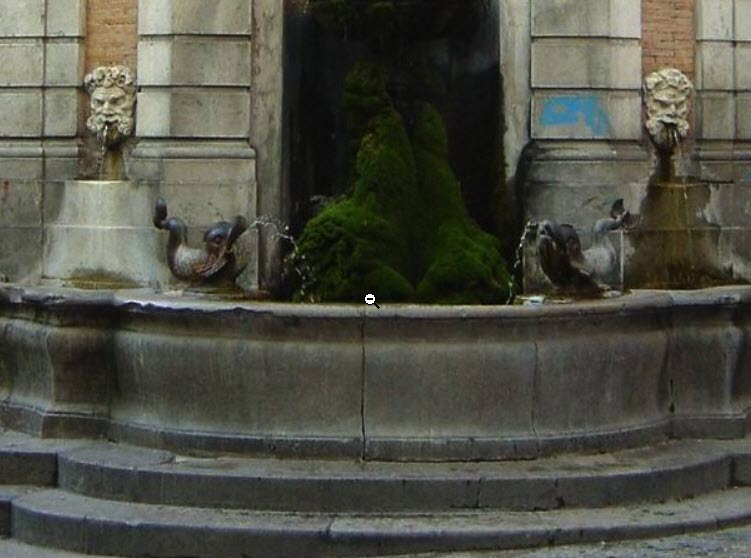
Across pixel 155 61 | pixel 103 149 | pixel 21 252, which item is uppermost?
pixel 155 61

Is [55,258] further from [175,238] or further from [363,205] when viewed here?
[363,205]

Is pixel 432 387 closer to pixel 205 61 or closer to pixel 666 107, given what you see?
pixel 205 61

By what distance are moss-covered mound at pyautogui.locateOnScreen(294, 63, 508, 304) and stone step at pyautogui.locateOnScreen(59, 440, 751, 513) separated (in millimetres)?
1768

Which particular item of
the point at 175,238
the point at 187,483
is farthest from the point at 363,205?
the point at 187,483

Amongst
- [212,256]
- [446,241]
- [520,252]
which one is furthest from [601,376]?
[212,256]

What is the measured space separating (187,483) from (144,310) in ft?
4.22

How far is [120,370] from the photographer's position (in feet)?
31.7

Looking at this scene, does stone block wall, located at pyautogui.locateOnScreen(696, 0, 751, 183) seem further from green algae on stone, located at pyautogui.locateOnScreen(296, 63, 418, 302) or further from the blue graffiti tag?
green algae on stone, located at pyautogui.locateOnScreen(296, 63, 418, 302)

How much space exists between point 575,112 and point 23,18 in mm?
4614

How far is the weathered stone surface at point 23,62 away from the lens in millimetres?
12641

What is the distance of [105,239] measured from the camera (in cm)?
1220

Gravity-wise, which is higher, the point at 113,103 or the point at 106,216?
the point at 113,103

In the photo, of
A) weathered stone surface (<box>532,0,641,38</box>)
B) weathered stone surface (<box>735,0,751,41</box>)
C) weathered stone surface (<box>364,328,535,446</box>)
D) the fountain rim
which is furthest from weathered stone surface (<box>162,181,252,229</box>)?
weathered stone surface (<box>735,0,751,41</box>)

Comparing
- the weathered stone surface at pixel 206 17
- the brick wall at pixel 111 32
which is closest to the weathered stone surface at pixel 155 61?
the weathered stone surface at pixel 206 17
